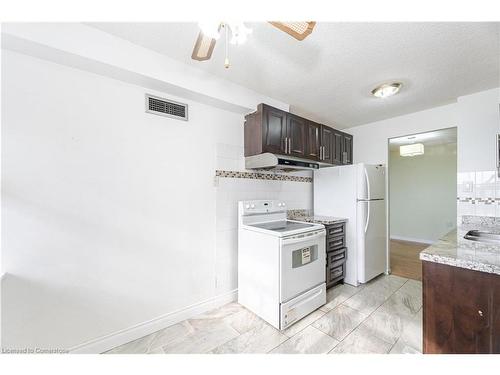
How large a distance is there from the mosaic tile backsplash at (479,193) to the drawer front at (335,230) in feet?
4.38

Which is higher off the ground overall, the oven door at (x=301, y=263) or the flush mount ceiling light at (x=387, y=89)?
the flush mount ceiling light at (x=387, y=89)

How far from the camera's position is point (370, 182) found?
9.36 feet

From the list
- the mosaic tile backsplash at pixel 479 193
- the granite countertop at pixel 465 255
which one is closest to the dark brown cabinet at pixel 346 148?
the mosaic tile backsplash at pixel 479 193

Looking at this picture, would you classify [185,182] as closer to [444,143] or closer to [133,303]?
[133,303]

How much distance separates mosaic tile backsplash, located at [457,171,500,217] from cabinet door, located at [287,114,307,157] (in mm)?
1935

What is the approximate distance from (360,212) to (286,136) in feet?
4.71

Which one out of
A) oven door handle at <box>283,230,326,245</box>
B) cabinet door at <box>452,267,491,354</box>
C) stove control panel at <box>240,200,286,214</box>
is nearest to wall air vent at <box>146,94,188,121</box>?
stove control panel at <box>240,200,286,214</box>

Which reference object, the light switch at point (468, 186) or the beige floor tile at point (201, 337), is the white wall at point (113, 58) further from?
the light switch at point (468, 186)

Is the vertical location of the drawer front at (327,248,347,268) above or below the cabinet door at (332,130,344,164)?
below

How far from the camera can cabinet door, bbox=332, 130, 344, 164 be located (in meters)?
3.21

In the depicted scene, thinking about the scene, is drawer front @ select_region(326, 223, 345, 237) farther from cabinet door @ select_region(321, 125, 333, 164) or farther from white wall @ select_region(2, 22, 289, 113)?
white wall @ select_region(2, 22, 289, 113)

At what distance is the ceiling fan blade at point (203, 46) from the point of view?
1081 millimetres

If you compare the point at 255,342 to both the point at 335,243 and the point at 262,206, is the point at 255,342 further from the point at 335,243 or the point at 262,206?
the point at 335,243

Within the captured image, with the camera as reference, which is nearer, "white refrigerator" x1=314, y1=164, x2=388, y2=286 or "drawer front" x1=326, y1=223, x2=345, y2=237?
"drawer front" x1=326, y1=223, x2=345, y2=237
